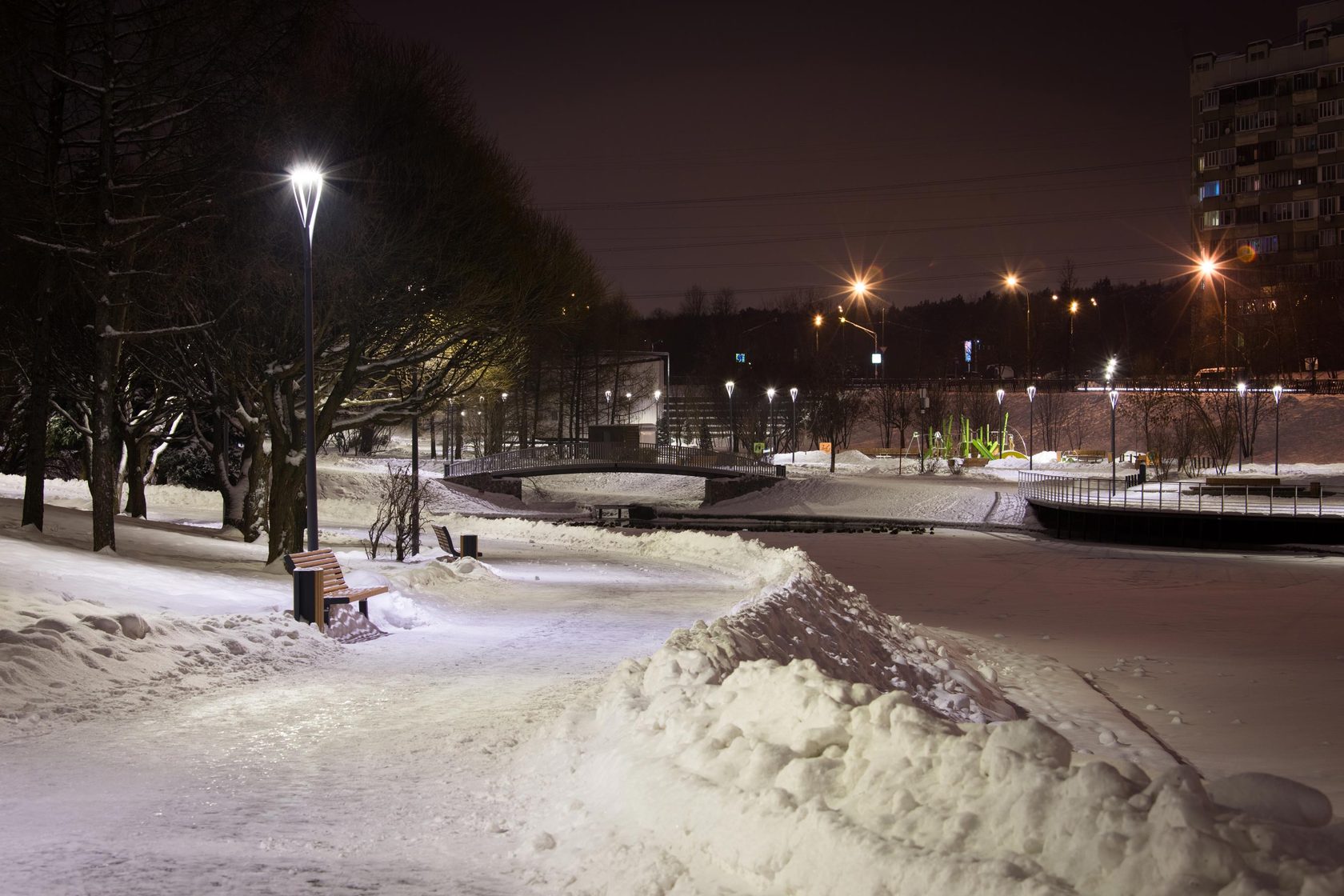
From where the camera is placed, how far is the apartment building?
101750mm

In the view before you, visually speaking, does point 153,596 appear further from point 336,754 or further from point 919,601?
point 919,601

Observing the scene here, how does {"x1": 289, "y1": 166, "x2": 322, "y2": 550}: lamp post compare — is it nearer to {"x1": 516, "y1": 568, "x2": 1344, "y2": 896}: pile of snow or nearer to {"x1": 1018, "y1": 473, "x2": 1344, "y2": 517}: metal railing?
{"x1": 516, "y1": 568, "x2": 1344, "y2": 896}: pile of snow

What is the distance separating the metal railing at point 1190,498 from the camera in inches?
1666

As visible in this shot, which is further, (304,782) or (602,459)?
(602,459)

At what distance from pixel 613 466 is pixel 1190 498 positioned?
28.0m

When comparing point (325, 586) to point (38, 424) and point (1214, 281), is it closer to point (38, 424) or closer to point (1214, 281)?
point (38, 424)

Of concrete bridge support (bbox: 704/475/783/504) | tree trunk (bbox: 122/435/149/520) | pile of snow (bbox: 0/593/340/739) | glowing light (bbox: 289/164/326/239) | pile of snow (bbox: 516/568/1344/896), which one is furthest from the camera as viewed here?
concrete bridge support (bbox: 704/475/783/504)

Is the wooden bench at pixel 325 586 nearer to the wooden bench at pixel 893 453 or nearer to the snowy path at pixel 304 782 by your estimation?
the snowy path at pixel 304 782

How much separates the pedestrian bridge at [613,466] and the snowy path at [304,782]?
46.5 metres

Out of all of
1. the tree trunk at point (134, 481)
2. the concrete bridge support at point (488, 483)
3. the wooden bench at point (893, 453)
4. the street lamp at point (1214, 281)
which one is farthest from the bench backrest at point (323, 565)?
the street lamp at point (1214, 281)

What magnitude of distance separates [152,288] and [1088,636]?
18855 millimetres

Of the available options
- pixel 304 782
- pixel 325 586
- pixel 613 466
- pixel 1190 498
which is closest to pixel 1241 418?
pixel 1190 498

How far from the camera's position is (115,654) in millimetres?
11641

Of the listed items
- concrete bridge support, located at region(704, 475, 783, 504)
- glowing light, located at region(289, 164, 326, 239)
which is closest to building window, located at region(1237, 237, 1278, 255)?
concrete bridge support, located at region(704, 475, 783, 504)
